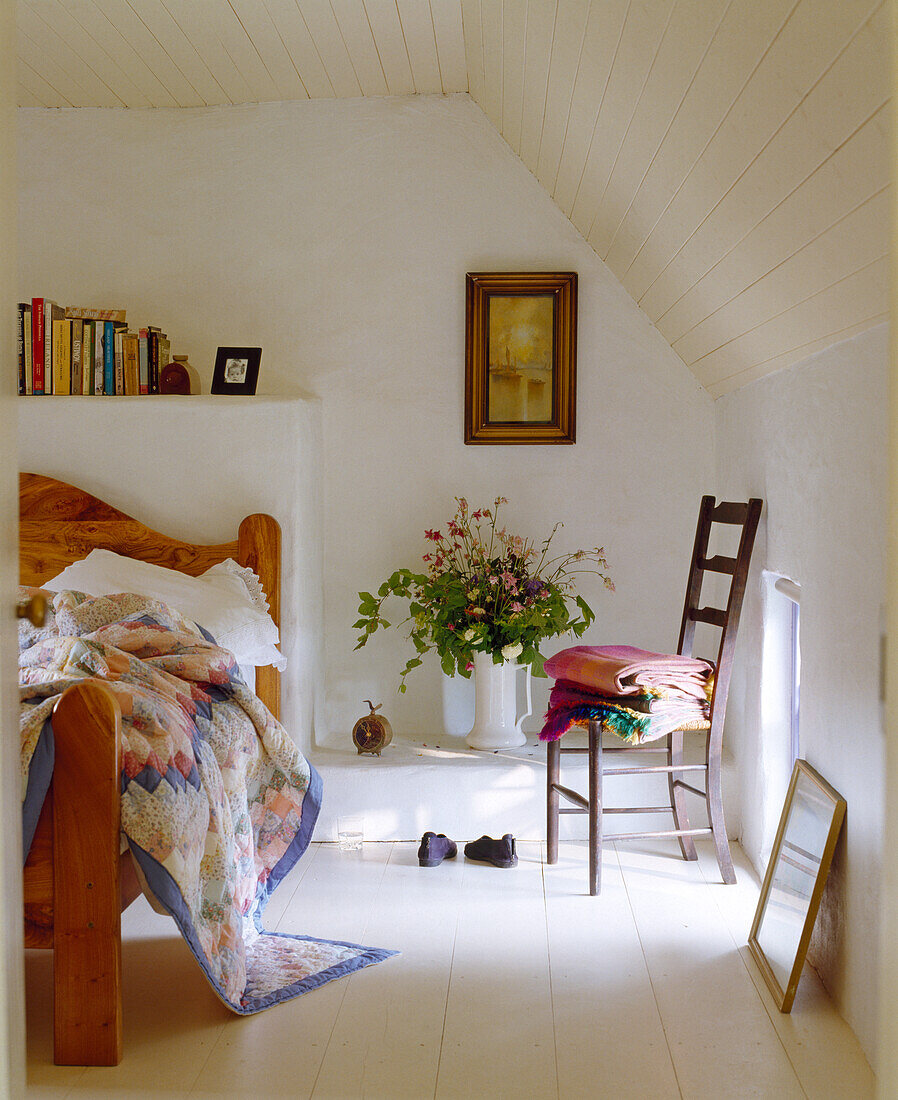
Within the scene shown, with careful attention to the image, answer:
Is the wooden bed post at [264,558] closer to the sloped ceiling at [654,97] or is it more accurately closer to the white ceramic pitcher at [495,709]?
the white ceramic pitcher at [495,709]

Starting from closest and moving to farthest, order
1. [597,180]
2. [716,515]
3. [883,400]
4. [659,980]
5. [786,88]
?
[786,88] < [883,400] < [659,980] < [597,180] < [716,515]

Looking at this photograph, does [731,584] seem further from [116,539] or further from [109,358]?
[109,358]

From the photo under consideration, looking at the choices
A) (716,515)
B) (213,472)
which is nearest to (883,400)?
(716,515)

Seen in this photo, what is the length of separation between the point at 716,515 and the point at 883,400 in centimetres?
129

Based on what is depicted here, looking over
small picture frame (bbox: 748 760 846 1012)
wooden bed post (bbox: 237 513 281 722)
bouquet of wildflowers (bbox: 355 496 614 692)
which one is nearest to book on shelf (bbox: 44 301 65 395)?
wooden bed post (bbox: 237 513 281 722)

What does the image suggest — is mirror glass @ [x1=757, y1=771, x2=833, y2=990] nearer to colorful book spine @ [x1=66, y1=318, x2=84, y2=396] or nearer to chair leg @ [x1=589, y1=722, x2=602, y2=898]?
chair leg @ [x1=589, y1=722, x2=602, y2=898]

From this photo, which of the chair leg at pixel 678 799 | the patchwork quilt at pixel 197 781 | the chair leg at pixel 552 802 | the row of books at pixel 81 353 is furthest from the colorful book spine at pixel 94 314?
the chair leg at pixel 678 799

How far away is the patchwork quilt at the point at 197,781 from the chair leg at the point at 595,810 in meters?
0.66

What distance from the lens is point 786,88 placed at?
163cm

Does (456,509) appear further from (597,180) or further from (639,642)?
(597,180)

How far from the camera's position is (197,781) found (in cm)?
224

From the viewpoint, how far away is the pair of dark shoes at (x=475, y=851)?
10.4ft

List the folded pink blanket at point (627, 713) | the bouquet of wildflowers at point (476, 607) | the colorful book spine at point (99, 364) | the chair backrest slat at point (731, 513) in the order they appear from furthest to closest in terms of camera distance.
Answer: the colorful book spine at point (99, 364) < the bouquet of wildflowers at point (476, 607) < the chair backrest slat at point (731, 513) < the folded pink blanket at point (627, 713)

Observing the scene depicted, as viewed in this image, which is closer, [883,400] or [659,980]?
[883,400]
